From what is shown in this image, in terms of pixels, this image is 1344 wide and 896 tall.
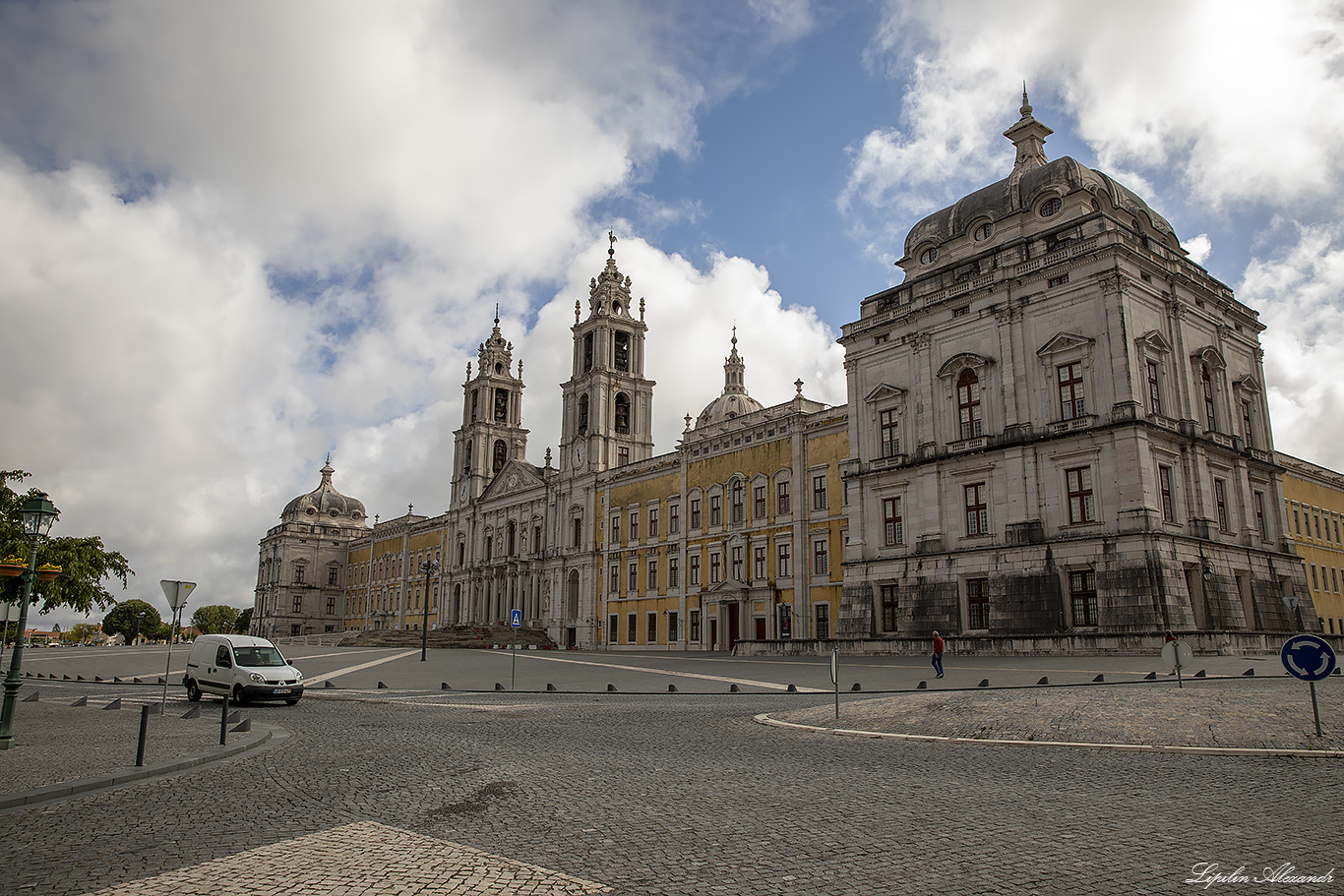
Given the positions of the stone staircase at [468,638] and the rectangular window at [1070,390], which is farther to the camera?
the stone staircase at [468,638]

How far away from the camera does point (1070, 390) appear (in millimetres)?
33562

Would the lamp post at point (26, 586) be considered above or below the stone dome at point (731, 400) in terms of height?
below

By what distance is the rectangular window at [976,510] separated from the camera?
35.1 m

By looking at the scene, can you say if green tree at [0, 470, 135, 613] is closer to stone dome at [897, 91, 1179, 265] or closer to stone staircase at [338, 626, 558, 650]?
stone dome at [897, 91, 1179, 265]

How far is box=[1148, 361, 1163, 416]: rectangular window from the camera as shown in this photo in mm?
32750

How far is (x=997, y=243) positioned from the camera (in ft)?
127

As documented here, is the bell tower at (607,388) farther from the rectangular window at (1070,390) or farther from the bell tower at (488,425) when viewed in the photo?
the rectangular window at (1070,390)

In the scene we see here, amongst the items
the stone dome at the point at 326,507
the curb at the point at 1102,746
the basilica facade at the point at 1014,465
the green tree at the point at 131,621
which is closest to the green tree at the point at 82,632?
the green tree at the point at 131,621

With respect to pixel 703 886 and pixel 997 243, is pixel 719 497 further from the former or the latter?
pixel 703 886

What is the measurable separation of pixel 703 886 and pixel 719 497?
46.5 meters

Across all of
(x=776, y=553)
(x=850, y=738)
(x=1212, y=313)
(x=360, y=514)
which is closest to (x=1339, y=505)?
(x=1212, y=313)

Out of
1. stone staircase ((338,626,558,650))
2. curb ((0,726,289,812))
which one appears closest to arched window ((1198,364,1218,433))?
curb ((0,726,289,812))

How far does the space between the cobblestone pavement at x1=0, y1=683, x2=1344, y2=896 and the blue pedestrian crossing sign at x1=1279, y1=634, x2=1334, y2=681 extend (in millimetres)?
1053

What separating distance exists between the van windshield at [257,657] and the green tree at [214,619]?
13079cm
